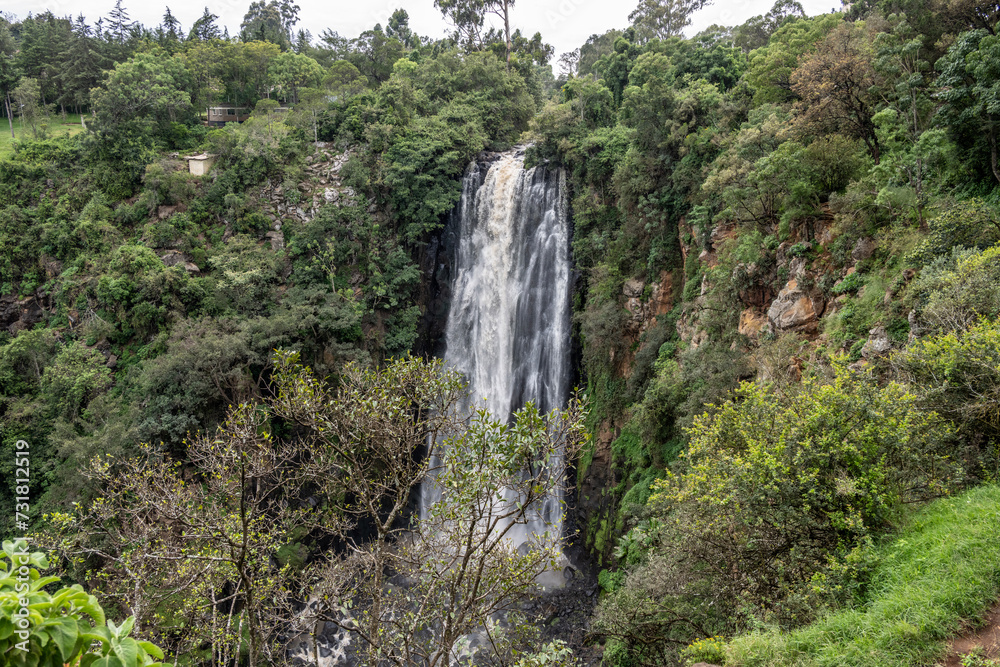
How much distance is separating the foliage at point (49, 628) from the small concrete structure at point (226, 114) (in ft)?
139

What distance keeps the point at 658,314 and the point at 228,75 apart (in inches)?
1532

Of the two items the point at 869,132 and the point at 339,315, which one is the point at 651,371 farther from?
the point at 339,315

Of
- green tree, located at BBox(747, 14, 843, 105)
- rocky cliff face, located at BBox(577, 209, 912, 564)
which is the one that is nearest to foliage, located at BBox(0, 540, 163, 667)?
rocky cliff face, located at BBox(577, 209, 912, 564)

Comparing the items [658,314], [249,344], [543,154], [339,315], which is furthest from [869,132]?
[249,344]

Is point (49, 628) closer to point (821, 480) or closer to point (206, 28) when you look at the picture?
point (821, 480)

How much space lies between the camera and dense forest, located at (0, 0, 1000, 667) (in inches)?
246

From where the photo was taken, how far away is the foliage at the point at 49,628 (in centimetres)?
188

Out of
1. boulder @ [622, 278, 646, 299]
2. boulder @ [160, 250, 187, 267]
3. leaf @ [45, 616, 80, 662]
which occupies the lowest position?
leaf @ [45, 616, 80, 662]

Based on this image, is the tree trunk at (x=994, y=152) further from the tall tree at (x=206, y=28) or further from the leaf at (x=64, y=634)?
the tall tree at (x=206, y=28)

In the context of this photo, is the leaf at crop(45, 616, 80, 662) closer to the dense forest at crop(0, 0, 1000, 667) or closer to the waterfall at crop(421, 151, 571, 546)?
the dense forest at crop(0, 0, 1000, 667)

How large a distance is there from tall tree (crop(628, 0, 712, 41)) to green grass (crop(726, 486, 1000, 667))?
124 feet

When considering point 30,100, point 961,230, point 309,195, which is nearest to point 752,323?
point 961,230

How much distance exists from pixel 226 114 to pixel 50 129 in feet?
41.9

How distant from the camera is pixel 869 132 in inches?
512
